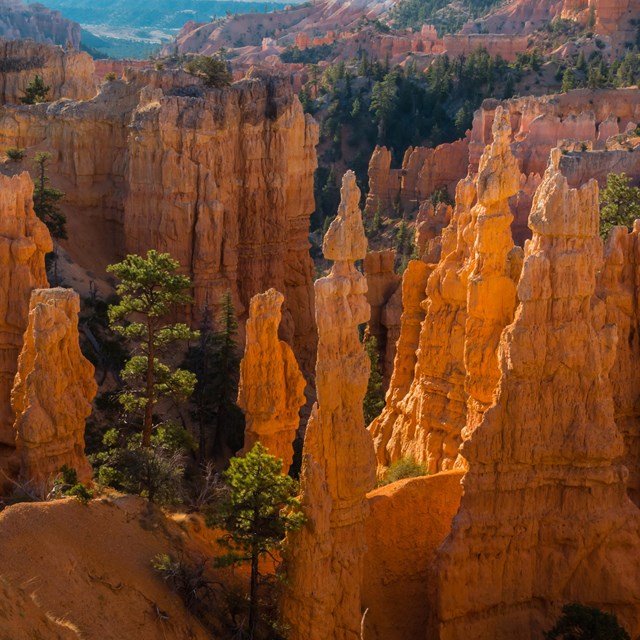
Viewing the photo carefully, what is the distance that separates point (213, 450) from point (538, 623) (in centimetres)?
1530

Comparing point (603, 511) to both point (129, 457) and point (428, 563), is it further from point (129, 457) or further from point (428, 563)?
point (129, 457)

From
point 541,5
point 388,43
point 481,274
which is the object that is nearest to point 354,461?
point 481,274

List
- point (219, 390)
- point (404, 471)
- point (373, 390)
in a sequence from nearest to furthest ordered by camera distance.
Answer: point (404, 471) → point (219, 390) → point (373, 390)

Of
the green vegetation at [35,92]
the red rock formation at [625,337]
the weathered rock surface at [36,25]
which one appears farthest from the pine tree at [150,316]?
the weathered rock surface at [36,25]

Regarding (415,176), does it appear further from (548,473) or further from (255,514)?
(255,514)

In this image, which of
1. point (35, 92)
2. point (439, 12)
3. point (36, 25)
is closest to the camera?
point (35, 92)

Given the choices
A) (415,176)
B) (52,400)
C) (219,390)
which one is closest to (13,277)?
(52,400)

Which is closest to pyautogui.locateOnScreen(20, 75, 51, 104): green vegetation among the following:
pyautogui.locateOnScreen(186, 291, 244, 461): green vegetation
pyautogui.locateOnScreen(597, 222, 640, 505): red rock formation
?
pyautogui.locateOnScreen(186, 291, 244, 461): green vegetation

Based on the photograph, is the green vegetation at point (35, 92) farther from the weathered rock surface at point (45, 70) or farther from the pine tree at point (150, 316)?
the pine tree at point (150, 316)

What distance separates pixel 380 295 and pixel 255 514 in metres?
22.8

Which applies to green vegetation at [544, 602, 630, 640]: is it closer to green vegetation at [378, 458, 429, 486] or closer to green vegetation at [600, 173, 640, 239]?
green vegetation at [378, 458, 429, 486]

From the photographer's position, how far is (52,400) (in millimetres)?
26422

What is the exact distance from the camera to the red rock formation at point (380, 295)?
4552 centimetres

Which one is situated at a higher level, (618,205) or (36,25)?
(36,25)
